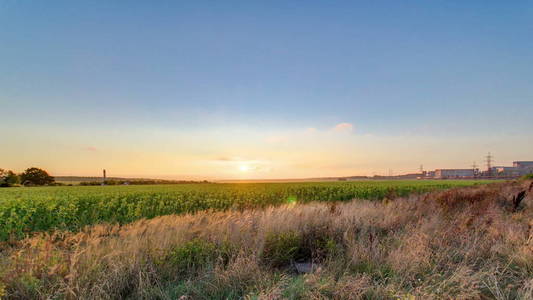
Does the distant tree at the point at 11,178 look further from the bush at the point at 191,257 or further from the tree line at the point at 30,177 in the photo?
the bush at the point at 191,257

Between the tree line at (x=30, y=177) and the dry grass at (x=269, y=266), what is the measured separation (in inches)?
2903

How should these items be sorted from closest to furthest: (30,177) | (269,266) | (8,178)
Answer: (269,266) → (8,178) → (30,177)

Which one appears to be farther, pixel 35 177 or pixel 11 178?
pixel 35 177

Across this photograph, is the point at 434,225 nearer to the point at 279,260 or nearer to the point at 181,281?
the point at 279,260

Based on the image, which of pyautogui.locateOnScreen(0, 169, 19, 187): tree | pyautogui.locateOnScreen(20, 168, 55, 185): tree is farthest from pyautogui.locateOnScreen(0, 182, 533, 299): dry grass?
pyautogui.locateOnScreen(20, 168, 55, 185): tree

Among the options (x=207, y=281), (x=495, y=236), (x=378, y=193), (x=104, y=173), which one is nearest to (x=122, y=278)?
(x=207, y=281)

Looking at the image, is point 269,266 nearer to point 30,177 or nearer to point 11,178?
point 11,178

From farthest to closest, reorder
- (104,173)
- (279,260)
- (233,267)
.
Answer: (104,173) < (279,260) < (233,267)

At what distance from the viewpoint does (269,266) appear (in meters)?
4.85

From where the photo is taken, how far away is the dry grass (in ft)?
11.8

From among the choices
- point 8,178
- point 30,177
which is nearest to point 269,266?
point 8,178

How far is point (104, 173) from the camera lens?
95.4 m

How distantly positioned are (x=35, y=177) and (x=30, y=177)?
98cm

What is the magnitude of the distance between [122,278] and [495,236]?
25.7 ft
